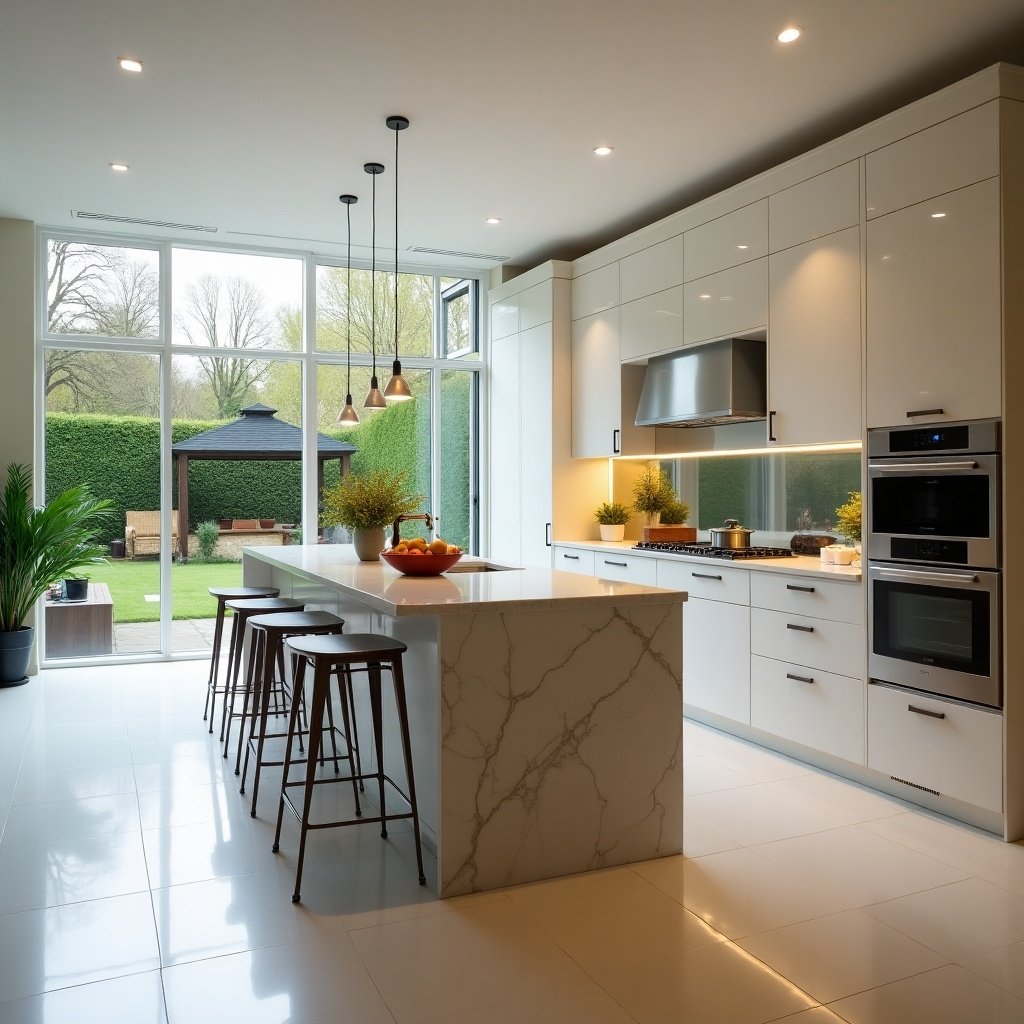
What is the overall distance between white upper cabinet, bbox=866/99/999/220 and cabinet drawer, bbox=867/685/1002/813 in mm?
1967

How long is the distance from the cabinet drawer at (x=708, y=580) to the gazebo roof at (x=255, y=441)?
3042 millimetres

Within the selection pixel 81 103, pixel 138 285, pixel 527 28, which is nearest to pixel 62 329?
pixel 138 285

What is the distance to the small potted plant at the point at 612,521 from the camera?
6035 mm

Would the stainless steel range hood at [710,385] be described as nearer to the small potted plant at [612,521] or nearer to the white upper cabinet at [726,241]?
the white upper cabinet at [726,241]

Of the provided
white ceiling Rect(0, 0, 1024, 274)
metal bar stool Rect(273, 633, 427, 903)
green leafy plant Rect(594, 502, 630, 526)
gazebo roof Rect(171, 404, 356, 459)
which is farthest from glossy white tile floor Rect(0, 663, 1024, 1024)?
gazebo roof Rect(171, 404, 356, 459)

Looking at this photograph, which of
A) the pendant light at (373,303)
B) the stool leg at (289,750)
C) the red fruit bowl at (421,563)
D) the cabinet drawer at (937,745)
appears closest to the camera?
the stool leg at (289,750)

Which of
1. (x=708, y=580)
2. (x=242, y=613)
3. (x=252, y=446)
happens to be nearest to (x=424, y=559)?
(x=242, y=613)

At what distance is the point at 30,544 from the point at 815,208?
4884mm

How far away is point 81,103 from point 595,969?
4162mm

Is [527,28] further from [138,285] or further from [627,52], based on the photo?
[138,285]

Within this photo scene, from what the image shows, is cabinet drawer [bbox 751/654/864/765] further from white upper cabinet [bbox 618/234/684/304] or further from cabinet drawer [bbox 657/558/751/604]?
white upper cabinet [bbox 618/234/684/304]

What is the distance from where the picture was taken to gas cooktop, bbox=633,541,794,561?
469 cm

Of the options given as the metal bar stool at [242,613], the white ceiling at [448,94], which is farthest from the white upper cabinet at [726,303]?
the metal bar stool at [242,613]

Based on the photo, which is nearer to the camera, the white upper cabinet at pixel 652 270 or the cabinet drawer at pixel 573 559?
the white upper cabinet at pixel 652 270
